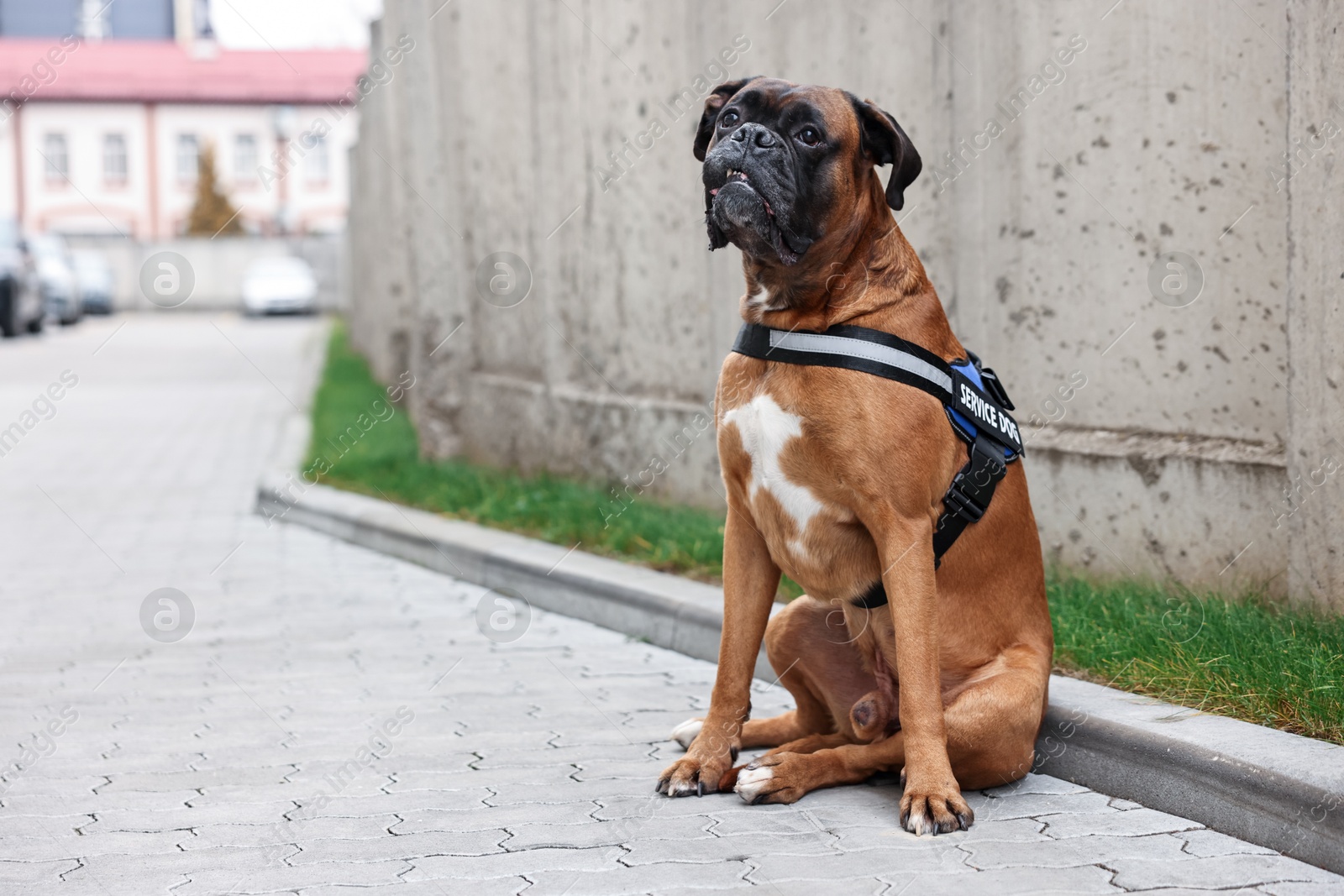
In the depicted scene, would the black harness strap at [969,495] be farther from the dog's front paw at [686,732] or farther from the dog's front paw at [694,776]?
the dog's front paw at [686,732]

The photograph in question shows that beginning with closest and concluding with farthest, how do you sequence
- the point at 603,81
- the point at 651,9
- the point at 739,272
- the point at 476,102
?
the point at 739,272, the point at 651,9, the point at 603,81, the point at 476,102

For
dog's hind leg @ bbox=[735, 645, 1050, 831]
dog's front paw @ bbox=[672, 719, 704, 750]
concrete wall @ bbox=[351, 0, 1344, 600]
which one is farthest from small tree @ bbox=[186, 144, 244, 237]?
dog's hind leg @ bbox=[735, 645, 1050, 831]

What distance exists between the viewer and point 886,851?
10.7 ft

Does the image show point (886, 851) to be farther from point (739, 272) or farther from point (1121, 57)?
point (739, 272)

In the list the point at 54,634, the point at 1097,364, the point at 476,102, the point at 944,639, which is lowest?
the point at 54,634

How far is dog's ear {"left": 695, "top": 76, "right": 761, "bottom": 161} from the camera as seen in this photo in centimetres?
394

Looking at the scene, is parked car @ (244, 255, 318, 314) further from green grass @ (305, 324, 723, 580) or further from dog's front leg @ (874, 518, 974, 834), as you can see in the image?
dog's front leg @ (874, 518, 974, 834)

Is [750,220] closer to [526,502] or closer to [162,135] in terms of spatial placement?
[526,502]

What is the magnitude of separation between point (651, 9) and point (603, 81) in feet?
2.08

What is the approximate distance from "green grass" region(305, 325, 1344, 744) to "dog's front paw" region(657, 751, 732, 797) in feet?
4.02

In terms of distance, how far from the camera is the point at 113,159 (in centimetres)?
5472

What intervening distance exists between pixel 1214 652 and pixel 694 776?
1.55 metres

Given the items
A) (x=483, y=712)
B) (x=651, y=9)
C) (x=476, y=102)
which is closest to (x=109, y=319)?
(x=476, y=102)

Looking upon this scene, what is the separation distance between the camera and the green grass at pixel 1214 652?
358cm
